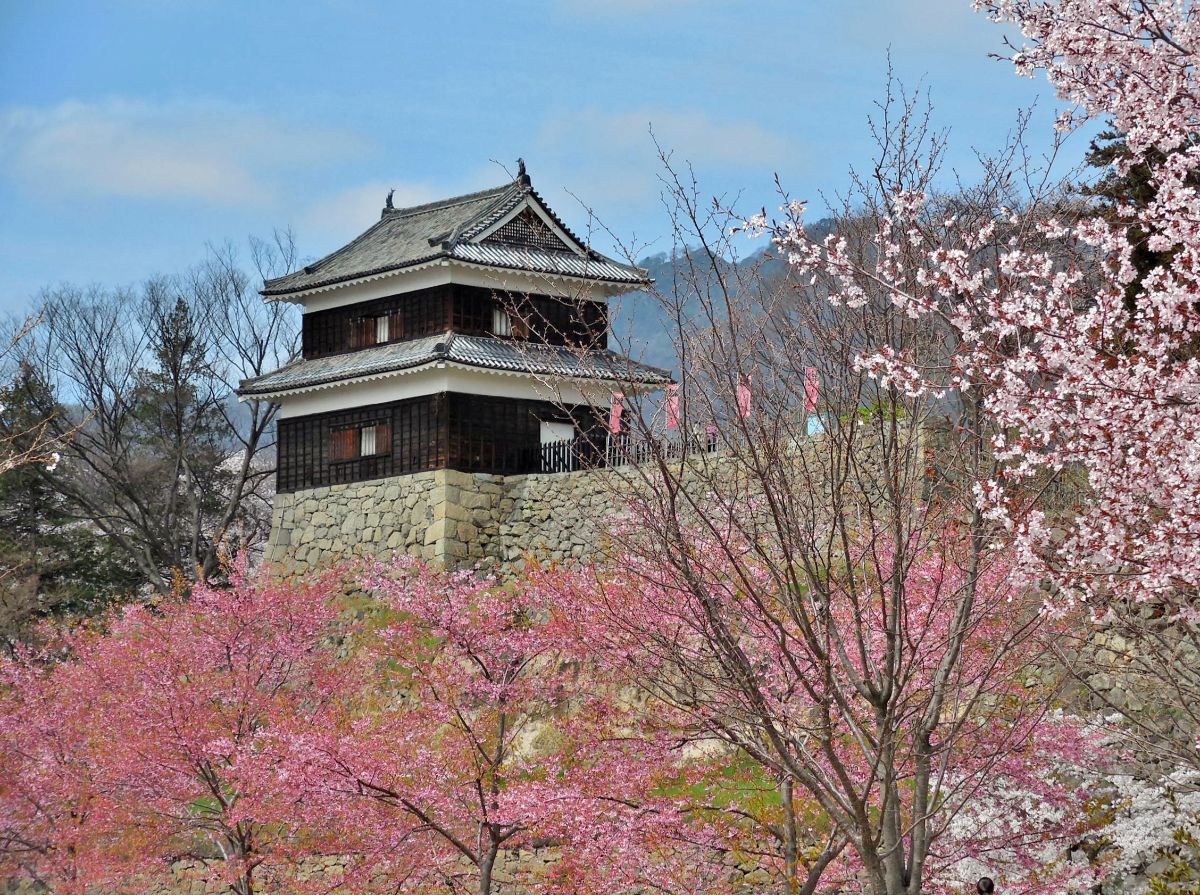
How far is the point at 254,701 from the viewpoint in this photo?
14.4 m

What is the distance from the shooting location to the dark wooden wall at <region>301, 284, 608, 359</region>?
23.1 meters

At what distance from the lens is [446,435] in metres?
22.5

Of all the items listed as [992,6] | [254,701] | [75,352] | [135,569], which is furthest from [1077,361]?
[75,352]

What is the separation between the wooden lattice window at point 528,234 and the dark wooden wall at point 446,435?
2.91 metres

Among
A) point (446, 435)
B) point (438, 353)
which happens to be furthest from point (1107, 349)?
point (446, 435)

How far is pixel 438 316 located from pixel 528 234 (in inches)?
92.2

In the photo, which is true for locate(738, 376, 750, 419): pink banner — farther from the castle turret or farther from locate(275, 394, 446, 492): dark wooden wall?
locate(275, 394, 446, 492): dark wooden wall

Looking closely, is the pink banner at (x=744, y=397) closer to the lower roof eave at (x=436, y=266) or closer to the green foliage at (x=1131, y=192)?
the green foliage at (x=1131, y=192)

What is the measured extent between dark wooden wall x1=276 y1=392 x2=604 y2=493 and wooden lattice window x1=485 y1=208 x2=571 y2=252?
2914mm

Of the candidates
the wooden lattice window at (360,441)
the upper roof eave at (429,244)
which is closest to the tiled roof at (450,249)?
the upper roof eave at (429,244)

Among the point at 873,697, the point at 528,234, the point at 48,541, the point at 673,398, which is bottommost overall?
the point at 873,697

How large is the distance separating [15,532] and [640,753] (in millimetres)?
21850

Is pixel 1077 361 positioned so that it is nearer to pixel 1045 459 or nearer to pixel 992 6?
pixel 1045 459

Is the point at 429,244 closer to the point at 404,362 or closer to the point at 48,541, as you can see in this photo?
the point at 404,362
